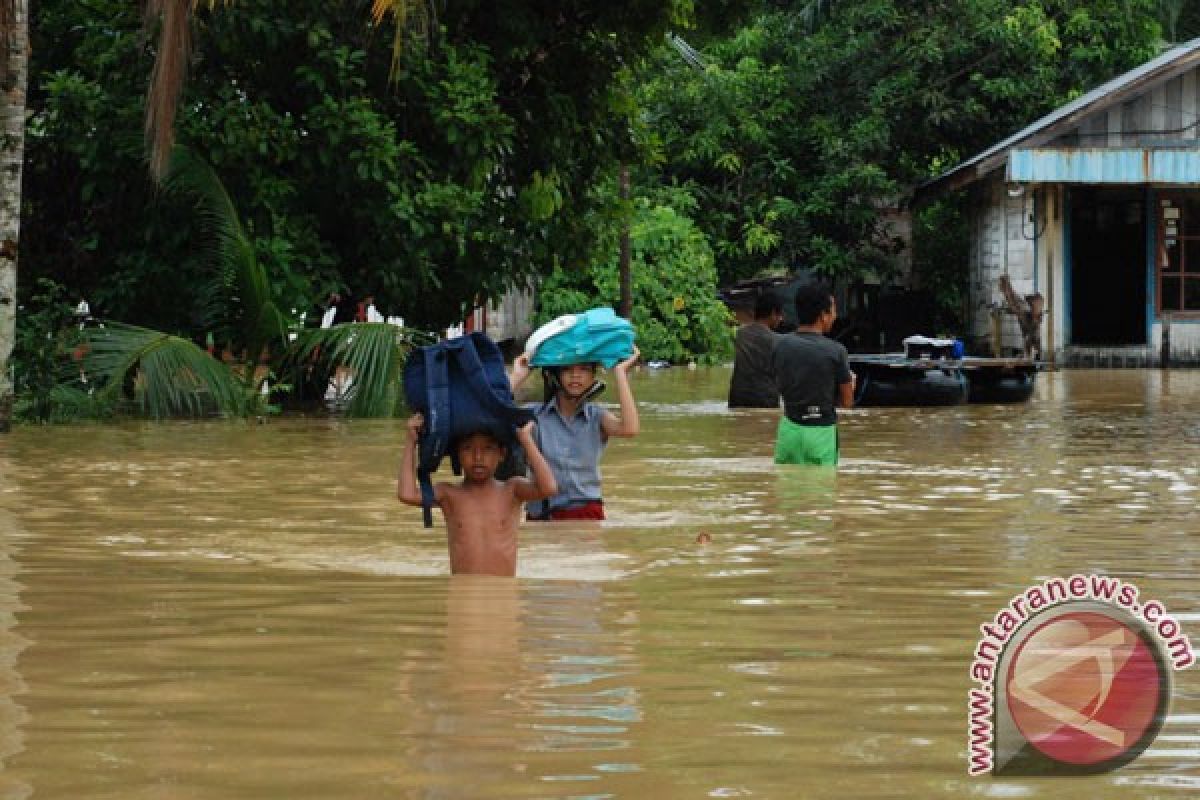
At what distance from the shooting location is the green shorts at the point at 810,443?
13.4m

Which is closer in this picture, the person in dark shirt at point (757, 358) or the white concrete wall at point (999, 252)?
the person in dark shirt at point (757, 358)

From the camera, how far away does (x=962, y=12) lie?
39.8 meters

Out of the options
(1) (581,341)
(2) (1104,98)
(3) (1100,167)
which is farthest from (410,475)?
(2) (1104,98)

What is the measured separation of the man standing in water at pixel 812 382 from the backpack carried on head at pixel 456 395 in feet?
17.2

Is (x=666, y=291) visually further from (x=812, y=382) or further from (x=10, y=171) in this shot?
(x=812, y=382)

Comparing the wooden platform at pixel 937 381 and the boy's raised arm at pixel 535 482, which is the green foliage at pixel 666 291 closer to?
the wooden platform at pixel 937 381

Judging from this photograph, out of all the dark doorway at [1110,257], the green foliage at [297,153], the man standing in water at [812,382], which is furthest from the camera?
the dark doorway at [1110,257]

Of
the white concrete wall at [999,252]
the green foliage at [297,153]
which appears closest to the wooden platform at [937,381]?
the green foliage at [297,153]

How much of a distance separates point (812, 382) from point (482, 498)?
5277 millimetres

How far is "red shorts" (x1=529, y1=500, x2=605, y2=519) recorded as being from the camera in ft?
31.9

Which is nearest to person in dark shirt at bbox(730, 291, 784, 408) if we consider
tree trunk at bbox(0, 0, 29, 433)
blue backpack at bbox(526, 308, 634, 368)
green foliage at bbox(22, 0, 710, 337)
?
green foliage at bbox(22, 0, 710, 337)

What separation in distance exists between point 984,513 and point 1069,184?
23.1 metres

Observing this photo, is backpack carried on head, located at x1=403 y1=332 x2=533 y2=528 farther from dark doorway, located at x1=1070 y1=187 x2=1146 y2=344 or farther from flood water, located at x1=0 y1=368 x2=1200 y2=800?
dark doorway, located at x1=1070 y1=187 x2=1146 y2=344

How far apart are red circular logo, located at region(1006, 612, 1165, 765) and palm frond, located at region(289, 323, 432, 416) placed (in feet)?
42.4
